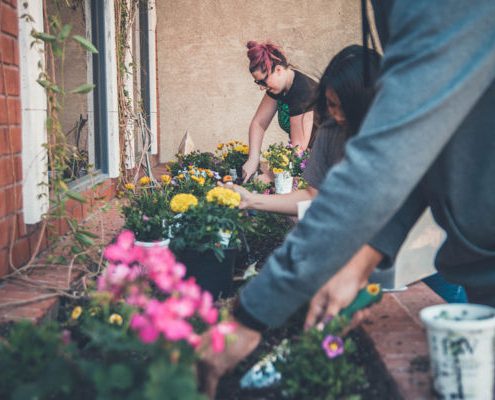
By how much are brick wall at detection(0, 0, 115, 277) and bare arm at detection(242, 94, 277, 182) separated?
2014 millimetres

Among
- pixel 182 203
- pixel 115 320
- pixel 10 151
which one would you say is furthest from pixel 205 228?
pixel 10 151

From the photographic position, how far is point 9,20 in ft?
7.93

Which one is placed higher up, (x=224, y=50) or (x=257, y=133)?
(x=224, y=50)

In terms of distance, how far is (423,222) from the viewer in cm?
239

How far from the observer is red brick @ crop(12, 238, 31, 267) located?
250 cm

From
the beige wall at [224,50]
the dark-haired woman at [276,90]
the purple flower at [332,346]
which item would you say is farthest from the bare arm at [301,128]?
the beige wall at [224,50]

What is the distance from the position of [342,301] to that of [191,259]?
3.65ft

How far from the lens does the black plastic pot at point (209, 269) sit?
2504mm

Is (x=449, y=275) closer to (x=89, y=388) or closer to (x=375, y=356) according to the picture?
(x=375, y=356)

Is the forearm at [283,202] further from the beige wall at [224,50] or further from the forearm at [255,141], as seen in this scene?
the beige wall at [224,50]

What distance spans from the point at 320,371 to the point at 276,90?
129 inches

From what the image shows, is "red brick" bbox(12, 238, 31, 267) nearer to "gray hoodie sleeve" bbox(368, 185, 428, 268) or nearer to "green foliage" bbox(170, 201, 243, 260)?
"green foliage" bbox(170, 201, 243, 260)

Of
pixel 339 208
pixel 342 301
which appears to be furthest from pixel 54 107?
pixel 339 208

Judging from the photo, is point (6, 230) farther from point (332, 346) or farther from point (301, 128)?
point (301, 128)
